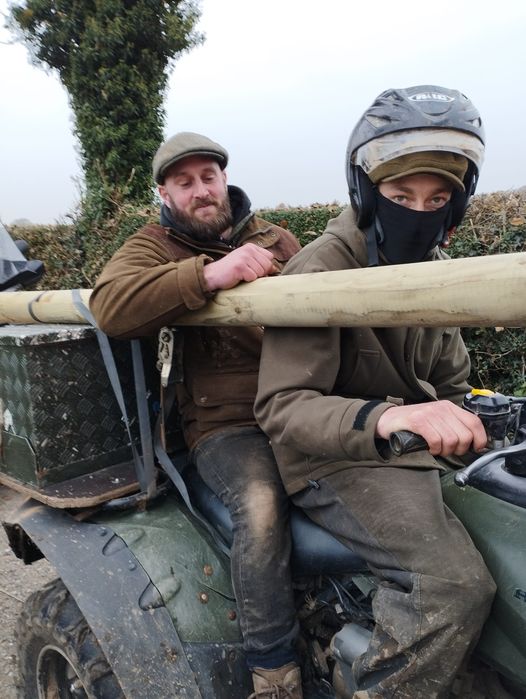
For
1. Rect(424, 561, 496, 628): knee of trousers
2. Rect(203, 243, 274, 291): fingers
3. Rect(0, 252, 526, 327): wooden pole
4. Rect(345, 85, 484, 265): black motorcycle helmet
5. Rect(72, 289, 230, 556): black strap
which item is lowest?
Rect(424, 561, 496, 628): knee of trousers

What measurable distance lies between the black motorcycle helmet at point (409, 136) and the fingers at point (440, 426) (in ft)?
1.90

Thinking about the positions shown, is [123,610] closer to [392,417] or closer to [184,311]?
[184,311]

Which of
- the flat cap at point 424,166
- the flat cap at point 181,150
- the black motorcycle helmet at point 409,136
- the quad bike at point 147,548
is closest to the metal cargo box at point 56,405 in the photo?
the quad bike at point 147,548

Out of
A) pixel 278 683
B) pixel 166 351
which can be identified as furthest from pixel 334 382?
pixel 278 683

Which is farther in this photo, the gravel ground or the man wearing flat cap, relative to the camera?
the gravel ground

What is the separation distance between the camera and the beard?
2525mm

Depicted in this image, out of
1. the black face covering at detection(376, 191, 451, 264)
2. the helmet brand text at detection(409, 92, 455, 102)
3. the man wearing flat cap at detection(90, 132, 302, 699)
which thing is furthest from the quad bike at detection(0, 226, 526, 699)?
the helmet brand text at detection(409, 92, 455, 102)

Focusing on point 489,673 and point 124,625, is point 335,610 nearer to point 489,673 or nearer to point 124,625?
point 489,673

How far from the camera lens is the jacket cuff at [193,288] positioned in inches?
72.7

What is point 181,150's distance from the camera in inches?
102

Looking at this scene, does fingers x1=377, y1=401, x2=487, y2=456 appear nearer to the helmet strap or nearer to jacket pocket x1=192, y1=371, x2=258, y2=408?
the helmet strap

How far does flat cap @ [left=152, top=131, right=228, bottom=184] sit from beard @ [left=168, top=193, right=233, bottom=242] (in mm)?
141

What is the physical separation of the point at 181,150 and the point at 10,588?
2744 millimetres

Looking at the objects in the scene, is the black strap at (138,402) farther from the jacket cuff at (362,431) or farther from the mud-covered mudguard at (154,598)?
the jacket cuff at (362,431)
